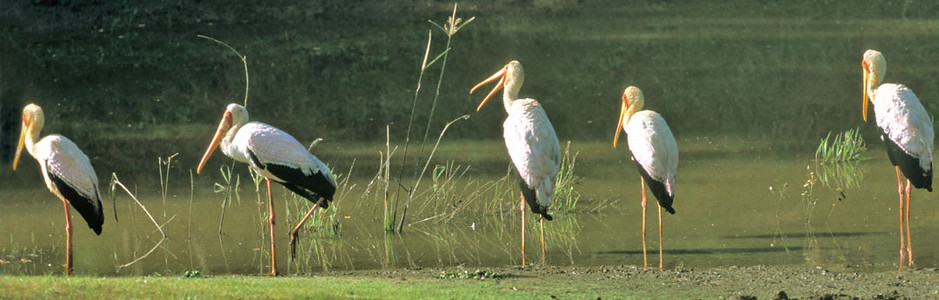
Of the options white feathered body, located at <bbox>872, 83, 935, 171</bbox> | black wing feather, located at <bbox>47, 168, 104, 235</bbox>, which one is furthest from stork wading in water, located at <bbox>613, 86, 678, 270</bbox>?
black wing feather, located at <bbox>47, 168, 104, 235</bbox>

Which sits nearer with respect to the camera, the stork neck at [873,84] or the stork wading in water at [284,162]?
the stork wading in water at [284,162]

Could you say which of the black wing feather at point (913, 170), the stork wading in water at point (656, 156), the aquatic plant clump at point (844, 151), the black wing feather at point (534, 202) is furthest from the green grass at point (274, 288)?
the aquatic plant clump at point (844, 151)

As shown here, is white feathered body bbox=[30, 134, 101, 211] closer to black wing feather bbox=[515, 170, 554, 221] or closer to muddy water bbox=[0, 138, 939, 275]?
muddy water bbox=[0, 138, 939, 275]

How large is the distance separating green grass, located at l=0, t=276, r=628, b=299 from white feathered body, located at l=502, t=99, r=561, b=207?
0.77m

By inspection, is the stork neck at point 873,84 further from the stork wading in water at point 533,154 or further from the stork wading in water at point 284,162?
the stork wading in water at point 284,162

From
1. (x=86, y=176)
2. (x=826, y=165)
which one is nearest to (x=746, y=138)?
(x=826, y=165)

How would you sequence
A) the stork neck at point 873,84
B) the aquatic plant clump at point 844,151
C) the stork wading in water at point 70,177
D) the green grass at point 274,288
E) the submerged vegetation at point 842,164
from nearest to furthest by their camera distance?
the green grass at point 274,288
the stork wading in water at point 70,177
the stork neck at point 873,84
the submerged vegetation at point 842,164
the aquatic plant clump at point 844,151

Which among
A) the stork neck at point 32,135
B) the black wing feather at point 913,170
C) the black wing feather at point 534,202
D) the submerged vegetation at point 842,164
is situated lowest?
the submerged vegetation at point 842,164

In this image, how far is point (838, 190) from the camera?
407 inches

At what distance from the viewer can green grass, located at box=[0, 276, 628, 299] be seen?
20.2 feet

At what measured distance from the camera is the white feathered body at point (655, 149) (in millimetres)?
7828

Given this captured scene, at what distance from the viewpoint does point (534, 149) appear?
26.0ft

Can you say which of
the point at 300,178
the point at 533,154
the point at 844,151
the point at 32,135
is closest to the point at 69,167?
the point at 32,135

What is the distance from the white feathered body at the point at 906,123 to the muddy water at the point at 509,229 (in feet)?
2.22
